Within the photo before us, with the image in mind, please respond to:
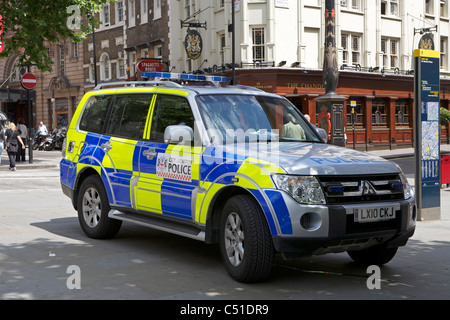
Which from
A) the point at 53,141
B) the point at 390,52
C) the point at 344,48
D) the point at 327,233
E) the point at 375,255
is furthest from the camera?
the point at 53,141

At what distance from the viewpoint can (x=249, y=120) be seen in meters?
6.78

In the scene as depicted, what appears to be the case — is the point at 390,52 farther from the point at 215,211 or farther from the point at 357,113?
the point at 215,211

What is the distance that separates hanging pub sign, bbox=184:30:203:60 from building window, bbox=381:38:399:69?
10137mm

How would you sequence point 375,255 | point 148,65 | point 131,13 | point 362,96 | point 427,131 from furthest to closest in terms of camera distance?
1. point 131,13
2. point 362,96
3. point 148,65
4. point 427,131
5. point 375,255

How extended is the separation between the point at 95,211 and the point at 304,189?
347 centimetres

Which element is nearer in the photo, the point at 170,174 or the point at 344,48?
the point at 170,174

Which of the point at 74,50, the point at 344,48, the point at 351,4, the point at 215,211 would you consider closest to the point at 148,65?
the point at 344,48

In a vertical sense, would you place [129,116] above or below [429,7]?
below

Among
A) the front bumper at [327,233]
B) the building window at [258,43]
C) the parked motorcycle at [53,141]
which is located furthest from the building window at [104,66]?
the front bumper at [327,233]

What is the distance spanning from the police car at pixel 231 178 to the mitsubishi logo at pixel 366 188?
0.4 inches

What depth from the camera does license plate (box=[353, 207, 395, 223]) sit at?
5566 millimetres

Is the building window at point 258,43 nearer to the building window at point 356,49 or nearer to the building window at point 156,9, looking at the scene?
the building window at point 356,49

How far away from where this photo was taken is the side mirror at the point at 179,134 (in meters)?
6.41

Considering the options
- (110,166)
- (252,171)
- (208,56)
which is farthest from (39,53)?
(252,171)
